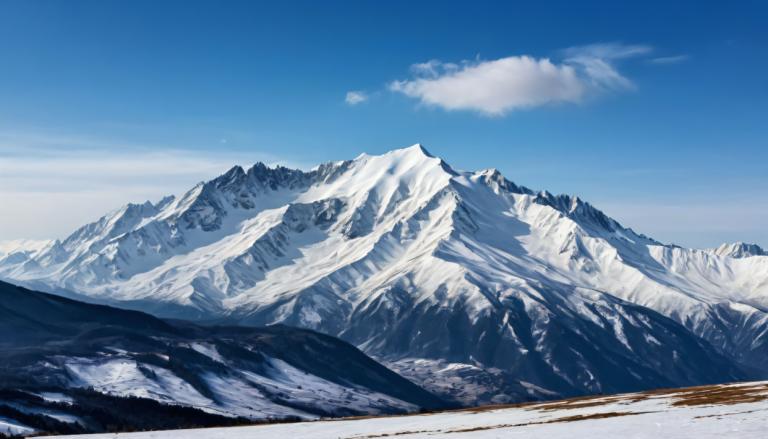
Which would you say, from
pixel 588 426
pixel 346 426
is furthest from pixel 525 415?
pixel 588 426

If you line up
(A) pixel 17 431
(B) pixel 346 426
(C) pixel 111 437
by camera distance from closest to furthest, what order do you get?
(C) pixel 111 437, (B) pixel 346 426, (A) pixel 17 431

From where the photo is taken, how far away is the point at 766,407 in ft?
324

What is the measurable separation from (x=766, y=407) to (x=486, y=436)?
32399 mm

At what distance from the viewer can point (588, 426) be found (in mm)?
95375

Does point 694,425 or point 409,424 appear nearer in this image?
point 694,425

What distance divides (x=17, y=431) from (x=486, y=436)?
119257mm

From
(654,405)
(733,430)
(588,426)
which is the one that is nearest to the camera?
(733,430)

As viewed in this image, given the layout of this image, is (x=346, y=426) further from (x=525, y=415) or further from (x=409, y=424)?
(x=525, y=415)

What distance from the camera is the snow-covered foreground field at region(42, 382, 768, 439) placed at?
82.9 meters

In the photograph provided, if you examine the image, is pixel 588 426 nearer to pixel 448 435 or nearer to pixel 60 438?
pixel 448 435

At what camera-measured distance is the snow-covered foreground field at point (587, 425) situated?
8294 centimetres

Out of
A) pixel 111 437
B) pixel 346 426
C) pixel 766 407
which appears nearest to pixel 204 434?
pixel 111 437

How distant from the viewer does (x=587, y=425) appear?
96.9 metres

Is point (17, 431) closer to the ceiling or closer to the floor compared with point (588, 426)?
closer to the floor
